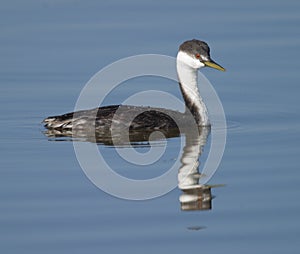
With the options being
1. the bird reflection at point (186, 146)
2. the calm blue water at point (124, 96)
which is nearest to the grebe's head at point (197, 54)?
the calm blue water at point (124, 96)

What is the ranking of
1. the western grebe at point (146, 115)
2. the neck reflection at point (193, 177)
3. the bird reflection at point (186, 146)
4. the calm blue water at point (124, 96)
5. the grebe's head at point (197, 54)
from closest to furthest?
1. the calm blue water at point (124, 96)
2. the neck reflection at point (193, 177)
3. the bird reflection at point (186, 146)
4. the western grebe at point (146, 115)
5. the grebe's head at point (197, 54)

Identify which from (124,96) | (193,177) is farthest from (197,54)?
(193,177)

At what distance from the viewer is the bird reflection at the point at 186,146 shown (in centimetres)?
1059

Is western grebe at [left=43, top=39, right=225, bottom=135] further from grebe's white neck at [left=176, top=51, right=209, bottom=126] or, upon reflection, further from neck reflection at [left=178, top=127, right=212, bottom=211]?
neck reflection at [left=178, top=127, right=212, bottom=211]

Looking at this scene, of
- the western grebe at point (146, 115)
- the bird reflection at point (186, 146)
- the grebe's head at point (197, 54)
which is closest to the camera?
the bird reflection at point (186, 146)

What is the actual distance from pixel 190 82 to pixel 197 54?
462 millimetres

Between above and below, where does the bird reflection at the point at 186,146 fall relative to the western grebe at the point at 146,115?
below

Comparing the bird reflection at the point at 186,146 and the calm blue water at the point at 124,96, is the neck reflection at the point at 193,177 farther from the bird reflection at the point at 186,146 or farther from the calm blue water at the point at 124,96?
A: the calm blue water at the point at 124,96

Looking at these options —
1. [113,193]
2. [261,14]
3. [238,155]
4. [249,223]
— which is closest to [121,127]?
[238,155]

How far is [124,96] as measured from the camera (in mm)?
15133

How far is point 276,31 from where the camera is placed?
1767cm

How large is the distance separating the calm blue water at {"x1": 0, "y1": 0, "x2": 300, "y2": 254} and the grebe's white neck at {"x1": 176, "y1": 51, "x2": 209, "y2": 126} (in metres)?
0.49

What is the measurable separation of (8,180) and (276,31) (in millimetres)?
7971

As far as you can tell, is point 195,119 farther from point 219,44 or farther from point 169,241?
point 169,241
